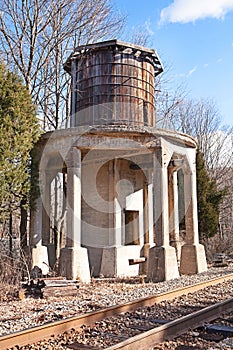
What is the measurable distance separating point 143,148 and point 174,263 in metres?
3.96

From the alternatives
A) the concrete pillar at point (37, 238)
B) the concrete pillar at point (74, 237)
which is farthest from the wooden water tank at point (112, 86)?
the concrete pillar at point (37, 238)

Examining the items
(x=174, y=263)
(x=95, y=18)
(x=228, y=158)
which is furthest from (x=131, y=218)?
(x=228, y=158)

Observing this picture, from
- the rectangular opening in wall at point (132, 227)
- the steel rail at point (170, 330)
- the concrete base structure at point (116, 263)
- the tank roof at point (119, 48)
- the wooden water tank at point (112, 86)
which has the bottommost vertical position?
the steel rail at point (170, 330)

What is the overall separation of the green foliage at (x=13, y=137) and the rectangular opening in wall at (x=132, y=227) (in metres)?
5.22

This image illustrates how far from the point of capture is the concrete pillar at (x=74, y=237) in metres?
11.9

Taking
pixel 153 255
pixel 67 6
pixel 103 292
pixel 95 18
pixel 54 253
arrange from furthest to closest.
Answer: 1. pixel 95 18
2. pixel 67 6
3. pixel 54 253
4. pixel 153 255
5. pixel 103 292

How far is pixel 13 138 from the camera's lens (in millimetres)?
11188

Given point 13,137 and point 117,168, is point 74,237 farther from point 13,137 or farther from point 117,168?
point 117,168

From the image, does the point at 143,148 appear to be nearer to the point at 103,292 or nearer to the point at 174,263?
the point at 174,263

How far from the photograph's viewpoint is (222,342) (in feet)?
17.0

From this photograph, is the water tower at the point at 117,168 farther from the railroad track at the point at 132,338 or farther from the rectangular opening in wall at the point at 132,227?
the railroad track at the point at 132,338

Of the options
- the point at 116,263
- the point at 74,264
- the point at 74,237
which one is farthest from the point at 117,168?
the point at 74,264

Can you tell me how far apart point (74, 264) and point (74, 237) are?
0.88 m

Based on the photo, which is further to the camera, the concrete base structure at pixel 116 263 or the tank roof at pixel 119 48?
the tank roof at pixel 119 48
